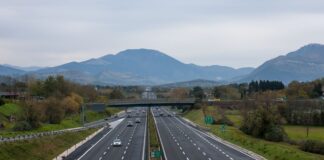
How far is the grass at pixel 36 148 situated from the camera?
55.1 meters

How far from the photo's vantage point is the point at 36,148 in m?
62.6

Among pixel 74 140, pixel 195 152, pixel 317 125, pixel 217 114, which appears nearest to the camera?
pixel 195 152

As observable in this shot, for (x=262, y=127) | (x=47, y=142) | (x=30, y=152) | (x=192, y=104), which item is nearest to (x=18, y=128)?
(x=47, y=142)

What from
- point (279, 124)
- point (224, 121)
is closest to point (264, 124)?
point (279, 124)

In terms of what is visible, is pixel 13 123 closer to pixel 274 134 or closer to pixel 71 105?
pixel 71 105

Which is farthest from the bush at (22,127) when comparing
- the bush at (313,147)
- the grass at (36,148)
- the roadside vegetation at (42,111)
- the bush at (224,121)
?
the bush at (224,121)

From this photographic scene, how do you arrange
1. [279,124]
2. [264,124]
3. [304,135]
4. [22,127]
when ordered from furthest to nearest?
[279,124] → [304,135] → [22,127] → [264,124]

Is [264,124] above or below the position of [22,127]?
below

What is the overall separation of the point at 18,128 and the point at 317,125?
66907 millimetres

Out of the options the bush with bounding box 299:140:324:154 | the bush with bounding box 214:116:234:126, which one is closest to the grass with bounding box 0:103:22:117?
the bush with bounding box 214:116:234:126

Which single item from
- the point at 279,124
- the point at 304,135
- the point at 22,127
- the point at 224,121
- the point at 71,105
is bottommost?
the point at 304,135

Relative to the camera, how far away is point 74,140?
284ft

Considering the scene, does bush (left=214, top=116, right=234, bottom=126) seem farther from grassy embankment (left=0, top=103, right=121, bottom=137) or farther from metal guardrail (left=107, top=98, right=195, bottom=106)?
metal guardrail (left=107, top=98, right=195, bottom=106)

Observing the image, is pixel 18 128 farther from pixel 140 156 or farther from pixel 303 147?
pixel 303 147
